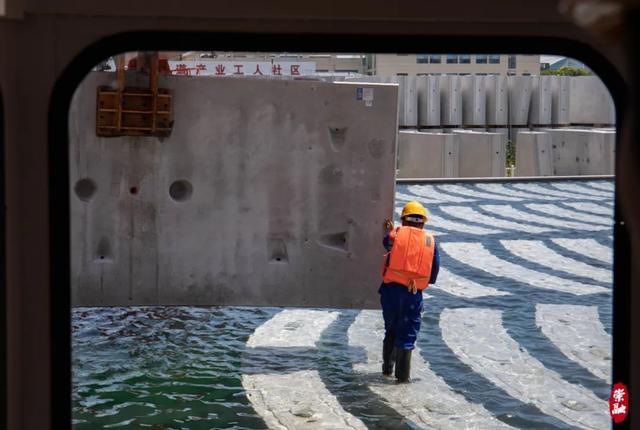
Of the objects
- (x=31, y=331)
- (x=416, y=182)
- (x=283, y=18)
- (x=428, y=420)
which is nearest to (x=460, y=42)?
(x=283, y=18)

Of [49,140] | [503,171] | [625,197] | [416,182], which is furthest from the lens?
[503,171]

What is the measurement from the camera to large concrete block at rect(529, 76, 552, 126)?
1304 inches

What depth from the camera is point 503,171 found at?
2847 centimetres

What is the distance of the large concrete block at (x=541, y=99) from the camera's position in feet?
109

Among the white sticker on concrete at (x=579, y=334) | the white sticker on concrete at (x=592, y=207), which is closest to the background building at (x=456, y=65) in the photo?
the white sticker on concrete at (x=592, y=207)

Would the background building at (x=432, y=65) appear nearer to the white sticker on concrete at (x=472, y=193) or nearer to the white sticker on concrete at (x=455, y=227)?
the white sticker on concrete at (x=472, y=193)

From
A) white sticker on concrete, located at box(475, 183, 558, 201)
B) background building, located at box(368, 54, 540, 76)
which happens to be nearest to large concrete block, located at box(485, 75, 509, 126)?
white sticker on concrete, located at box(475, 183, 558, 201)

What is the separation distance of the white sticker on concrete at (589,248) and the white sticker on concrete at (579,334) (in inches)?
138

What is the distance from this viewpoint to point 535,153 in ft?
94.8

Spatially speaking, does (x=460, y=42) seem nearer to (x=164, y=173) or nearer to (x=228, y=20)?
(x=228, y=20)

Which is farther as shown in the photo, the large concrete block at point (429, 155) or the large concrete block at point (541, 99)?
the large concrete block at point (541, 99)

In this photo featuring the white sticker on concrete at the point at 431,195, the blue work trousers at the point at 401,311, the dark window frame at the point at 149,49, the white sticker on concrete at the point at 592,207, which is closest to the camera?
the dark window frame at the point at 149,49

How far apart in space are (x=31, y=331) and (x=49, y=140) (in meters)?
0.67

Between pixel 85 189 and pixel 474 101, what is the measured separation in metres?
24.4
